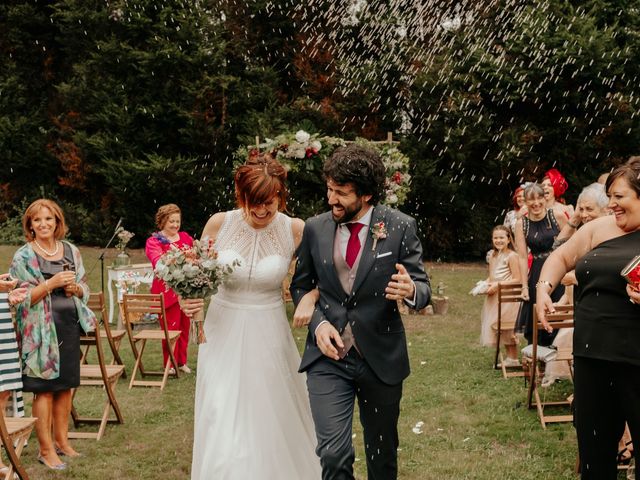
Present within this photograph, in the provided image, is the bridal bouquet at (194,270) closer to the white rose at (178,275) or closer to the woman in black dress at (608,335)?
the white rose at (178,275)

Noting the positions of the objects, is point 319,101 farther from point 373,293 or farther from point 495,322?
point 373,293

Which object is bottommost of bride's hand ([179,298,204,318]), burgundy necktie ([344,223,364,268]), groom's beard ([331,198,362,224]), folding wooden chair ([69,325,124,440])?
folding wooden chair ([69,325,124,440])

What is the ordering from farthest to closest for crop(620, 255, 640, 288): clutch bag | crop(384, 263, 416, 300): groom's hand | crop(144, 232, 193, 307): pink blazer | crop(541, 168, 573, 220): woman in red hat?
crop(144, 232, 193, 307): pink blazer → crop(541, 168, 573, 220): woman in red hat → crop(384, 263, 416, 300): groom's hand → crop(620, 255, 640, 288): clutch bag

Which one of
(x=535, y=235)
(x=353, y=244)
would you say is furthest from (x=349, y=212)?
(x=535, y=235)

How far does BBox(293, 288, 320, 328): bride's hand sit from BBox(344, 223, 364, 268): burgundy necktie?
0.93 ft

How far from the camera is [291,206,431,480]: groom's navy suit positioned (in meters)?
3.89

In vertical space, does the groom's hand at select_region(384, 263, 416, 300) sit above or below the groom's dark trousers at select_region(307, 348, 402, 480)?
above

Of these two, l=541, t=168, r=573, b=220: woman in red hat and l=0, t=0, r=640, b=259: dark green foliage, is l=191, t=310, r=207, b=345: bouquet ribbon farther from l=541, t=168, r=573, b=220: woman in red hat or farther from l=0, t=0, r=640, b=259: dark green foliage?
l=0, t=0, r=640, b=259: dark green foliage

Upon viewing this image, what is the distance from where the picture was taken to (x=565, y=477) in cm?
532

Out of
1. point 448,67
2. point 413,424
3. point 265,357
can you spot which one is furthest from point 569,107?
point 265,357

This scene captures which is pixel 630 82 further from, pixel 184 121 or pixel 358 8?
pixel 184 121

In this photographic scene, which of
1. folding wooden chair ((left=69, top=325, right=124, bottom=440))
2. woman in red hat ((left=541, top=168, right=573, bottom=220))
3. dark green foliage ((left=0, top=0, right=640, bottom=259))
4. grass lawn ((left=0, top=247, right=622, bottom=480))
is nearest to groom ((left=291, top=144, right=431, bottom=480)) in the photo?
grass lawn ((left=0, top=247, right=622, bottom=480))

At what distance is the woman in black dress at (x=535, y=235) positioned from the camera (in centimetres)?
808

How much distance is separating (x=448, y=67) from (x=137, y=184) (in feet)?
33.2
